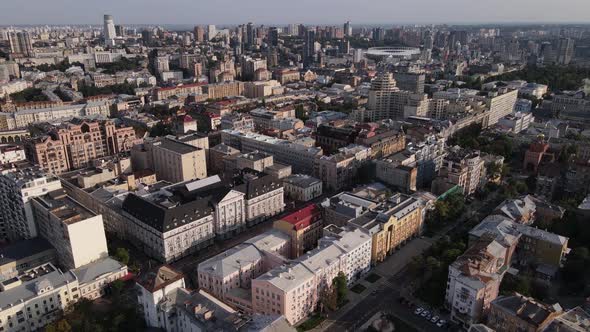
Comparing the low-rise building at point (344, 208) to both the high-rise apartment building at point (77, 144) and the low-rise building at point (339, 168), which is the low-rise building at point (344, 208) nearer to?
the low-rise building at point (339, 168)

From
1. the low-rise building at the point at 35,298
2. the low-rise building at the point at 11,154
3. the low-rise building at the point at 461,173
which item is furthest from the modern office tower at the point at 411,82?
the low-rise building at the point at 35,298

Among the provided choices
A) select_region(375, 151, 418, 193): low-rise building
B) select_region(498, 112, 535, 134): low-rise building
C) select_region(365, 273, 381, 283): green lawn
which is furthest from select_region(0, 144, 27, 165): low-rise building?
select_region(498, 112, 535, 134): low-rise building

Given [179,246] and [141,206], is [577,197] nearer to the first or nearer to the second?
[179,246]

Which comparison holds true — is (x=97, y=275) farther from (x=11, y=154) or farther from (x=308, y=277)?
(x=11, y=154)

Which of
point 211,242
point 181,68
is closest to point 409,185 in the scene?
point 211,242

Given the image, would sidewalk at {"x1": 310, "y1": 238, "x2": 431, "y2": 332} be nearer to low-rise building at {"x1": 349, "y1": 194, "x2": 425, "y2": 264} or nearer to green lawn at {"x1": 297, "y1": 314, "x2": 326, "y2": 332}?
green lawn at {"x1": 297, "y1": 314, "x2": 326, "y2": 332}

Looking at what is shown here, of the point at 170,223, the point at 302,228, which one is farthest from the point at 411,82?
the point at 170,223
